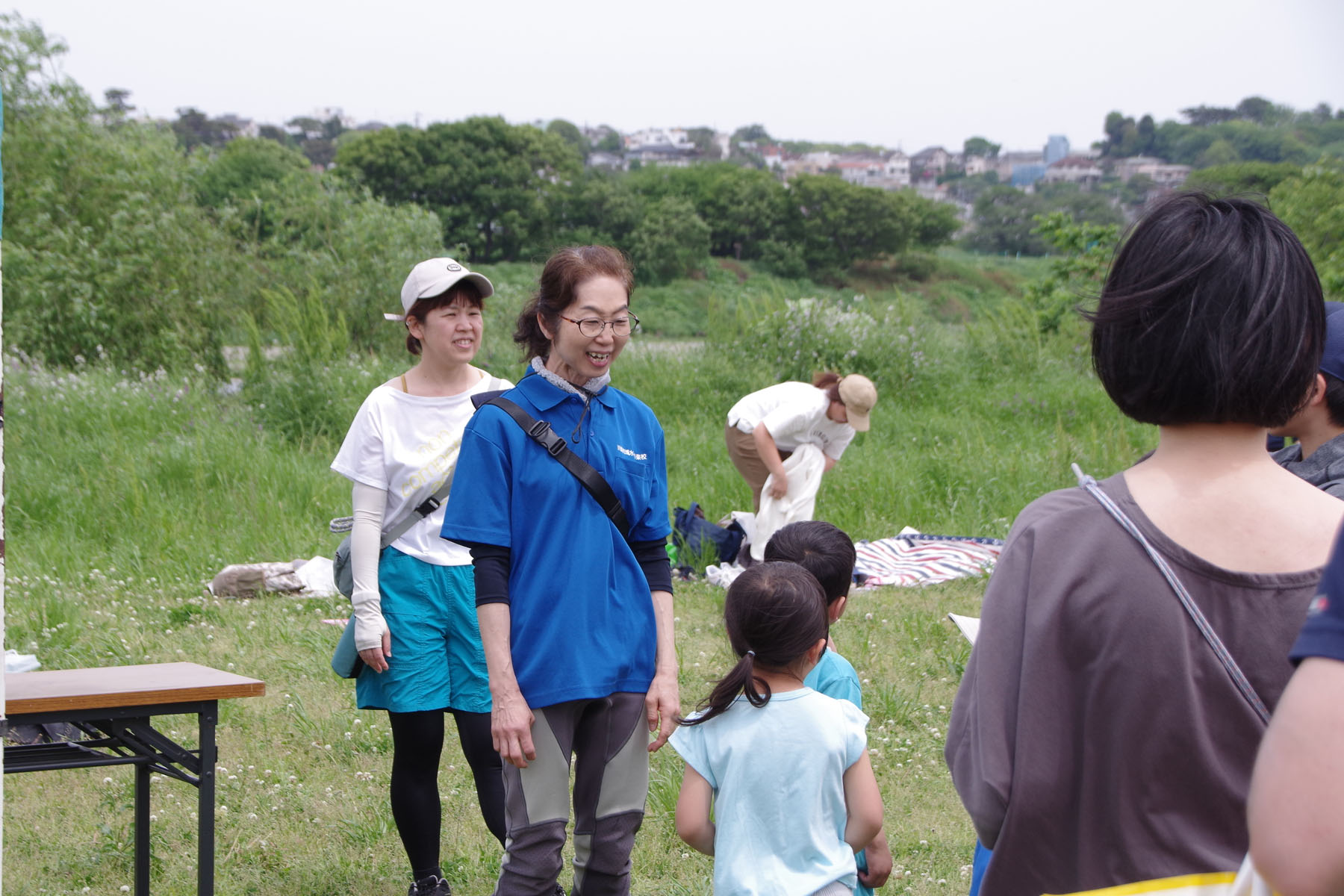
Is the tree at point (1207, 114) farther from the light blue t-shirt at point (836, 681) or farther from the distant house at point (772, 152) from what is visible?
the light blue t-shirt at point (836, 681)

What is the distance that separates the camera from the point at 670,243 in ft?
208

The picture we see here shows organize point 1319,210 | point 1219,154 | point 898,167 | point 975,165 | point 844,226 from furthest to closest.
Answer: point 898,167 → point 975,165 → point 1219,154 → point 844,226 → point 1319,210

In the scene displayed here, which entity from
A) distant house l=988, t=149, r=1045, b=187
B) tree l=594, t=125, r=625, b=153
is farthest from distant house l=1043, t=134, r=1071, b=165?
tree l=594, t=125, r=625, b=153

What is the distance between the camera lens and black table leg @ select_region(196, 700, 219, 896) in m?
2.81

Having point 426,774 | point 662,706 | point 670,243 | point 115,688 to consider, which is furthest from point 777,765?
point 670,243

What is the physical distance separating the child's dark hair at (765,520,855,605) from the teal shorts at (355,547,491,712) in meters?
0.85

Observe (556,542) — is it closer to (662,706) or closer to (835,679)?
(662,706)

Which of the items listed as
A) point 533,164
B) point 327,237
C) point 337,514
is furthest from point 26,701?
point 533,164

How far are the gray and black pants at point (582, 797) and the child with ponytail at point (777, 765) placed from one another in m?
0.26

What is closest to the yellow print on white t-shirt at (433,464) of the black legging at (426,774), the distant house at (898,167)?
the black legging at (426,774)

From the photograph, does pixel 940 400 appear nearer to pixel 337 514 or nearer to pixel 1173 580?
pixel 337 514

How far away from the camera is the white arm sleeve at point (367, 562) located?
298 cm

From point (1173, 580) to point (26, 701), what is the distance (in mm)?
2478

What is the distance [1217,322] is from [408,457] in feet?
7.33
